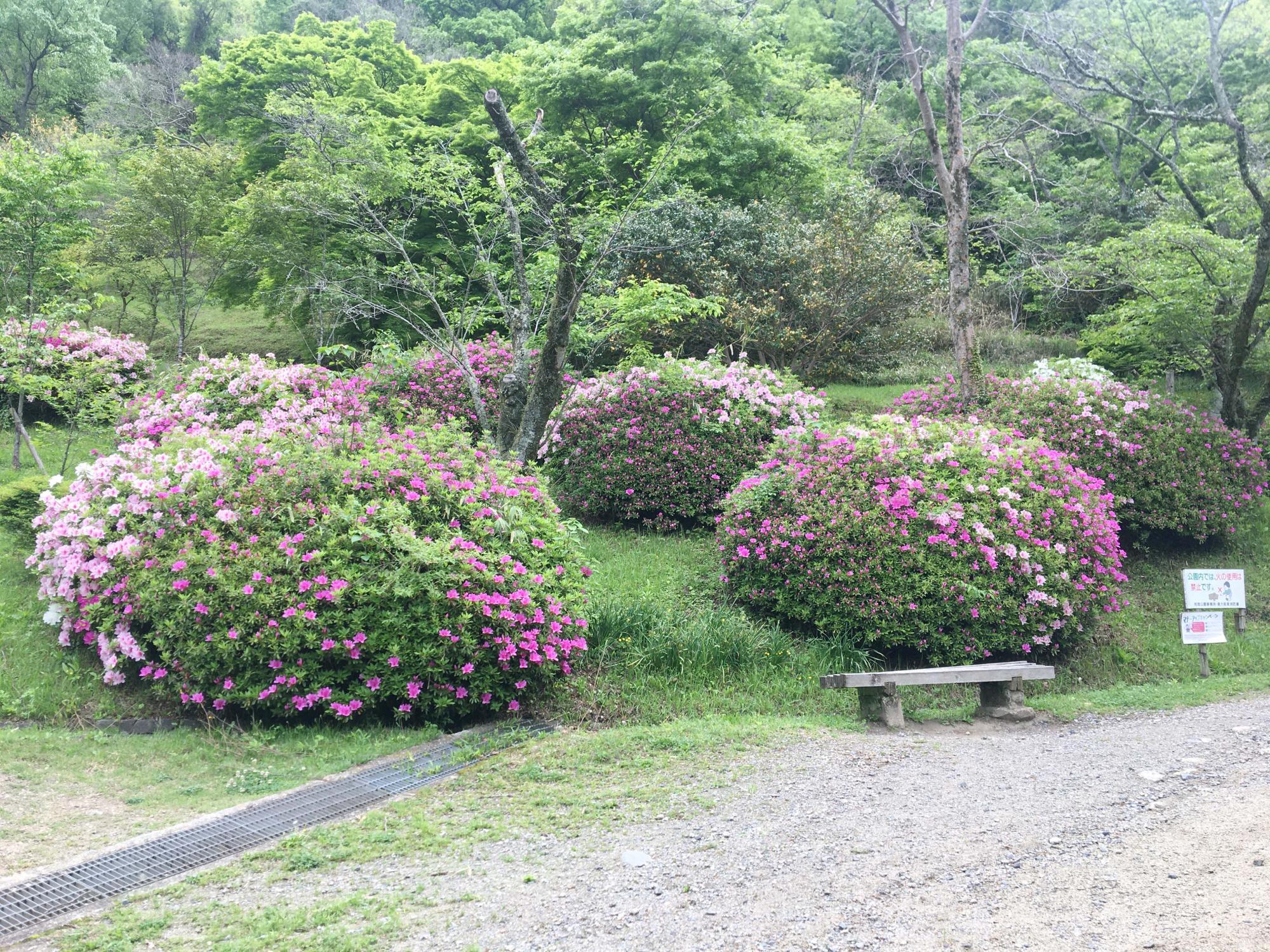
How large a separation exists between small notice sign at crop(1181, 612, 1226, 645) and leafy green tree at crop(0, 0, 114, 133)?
36366 millimetres

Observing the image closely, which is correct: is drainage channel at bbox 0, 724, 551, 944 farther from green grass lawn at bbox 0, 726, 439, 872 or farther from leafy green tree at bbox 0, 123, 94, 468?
leafy green tree at bbox 0, 123, 94, 468

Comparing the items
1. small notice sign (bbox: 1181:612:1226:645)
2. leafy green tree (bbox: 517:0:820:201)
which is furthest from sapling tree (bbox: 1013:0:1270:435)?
small notice sign (bbox: 1181:612:1226:645)

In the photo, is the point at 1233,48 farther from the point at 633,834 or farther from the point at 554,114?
the point at 633,834

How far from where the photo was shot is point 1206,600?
24.5 feet

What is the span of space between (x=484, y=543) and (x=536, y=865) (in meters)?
2.50

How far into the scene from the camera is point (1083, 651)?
309 inches

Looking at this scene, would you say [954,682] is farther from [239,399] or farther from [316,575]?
[239,399]

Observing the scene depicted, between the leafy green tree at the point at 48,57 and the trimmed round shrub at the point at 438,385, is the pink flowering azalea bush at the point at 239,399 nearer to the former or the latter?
the trimmed round shrub at the point at 438,385

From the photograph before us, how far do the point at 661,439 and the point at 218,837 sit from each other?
6336 mm

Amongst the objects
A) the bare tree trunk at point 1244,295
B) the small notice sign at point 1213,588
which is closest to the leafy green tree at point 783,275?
the bare tree trunk at point 1244,295

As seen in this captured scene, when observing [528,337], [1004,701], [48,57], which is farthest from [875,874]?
[48,57]

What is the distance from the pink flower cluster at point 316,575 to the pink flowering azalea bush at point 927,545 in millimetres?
2011

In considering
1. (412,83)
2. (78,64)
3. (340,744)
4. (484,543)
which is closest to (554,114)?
(412,83)

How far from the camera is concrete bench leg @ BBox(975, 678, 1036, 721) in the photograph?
6113mm
